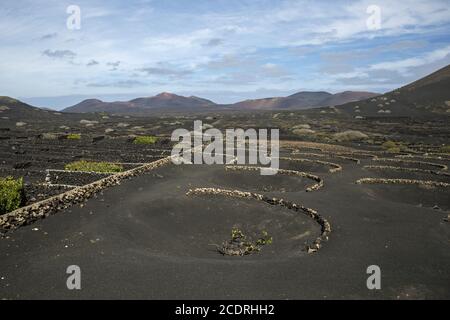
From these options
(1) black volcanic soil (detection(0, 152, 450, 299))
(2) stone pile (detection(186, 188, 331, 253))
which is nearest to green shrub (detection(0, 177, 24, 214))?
(1) black volcanic soil (detection(0, 152, 450, 299))

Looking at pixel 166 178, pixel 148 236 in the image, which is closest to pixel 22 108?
pixel 166 178

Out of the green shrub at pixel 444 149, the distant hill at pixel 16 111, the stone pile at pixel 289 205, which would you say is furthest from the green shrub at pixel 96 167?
the distant hill at pixel 16 111

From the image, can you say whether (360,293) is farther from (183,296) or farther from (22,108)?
(22,108)

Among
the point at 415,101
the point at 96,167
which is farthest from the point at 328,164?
the point at 415,101

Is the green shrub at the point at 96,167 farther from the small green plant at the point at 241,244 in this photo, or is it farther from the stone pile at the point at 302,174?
the small green plant at the point at 241,244

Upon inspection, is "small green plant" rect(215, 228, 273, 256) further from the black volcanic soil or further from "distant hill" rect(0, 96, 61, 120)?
"distant hill" rect(0, 96, 61, 120)

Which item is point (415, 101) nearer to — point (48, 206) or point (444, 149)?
point (444, 149)
